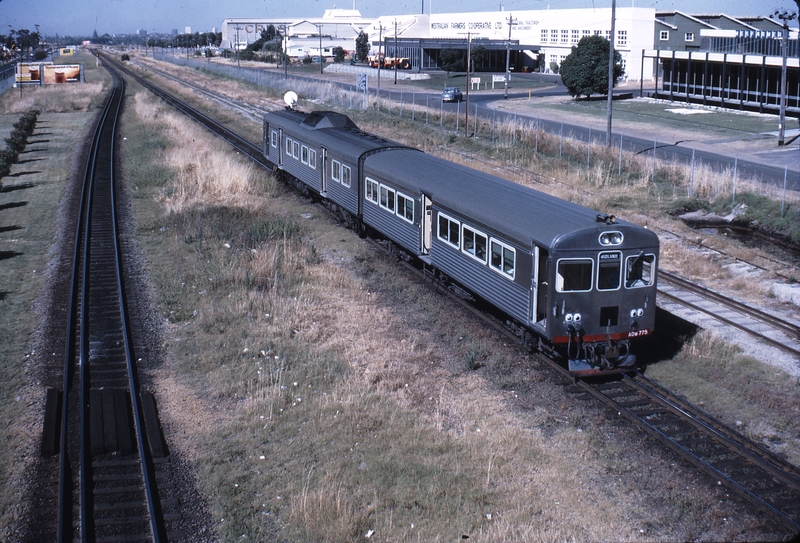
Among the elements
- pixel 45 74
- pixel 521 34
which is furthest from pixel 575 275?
pixel 521 34

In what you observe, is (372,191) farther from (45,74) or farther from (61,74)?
(45,74)

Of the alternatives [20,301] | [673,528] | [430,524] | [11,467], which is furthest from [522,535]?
[20,301]

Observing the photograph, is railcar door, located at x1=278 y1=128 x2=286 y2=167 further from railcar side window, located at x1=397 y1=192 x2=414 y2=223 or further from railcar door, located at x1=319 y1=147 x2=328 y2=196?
railcar side window, located at x1=397 y1=192 x2=414 y2=223

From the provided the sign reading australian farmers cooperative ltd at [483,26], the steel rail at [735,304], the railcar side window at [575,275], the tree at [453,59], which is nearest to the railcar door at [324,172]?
the steel rail at [735,304]

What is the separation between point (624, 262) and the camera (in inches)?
454

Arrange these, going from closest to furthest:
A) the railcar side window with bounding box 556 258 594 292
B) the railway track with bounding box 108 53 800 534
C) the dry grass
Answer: the dry grass < the railway track with bounding box 108 53 800 534 < the railcar side window with bounding box 556 258 594 292

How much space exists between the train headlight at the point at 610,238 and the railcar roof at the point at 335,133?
9.59 meters

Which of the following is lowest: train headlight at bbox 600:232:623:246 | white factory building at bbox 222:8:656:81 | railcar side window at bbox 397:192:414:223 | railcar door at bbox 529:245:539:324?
railcar door at bbox 529:245:539:324

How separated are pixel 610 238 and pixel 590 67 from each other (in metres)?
50.7

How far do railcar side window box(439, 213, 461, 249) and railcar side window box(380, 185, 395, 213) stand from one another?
269cm

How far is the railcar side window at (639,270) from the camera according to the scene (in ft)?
38.1

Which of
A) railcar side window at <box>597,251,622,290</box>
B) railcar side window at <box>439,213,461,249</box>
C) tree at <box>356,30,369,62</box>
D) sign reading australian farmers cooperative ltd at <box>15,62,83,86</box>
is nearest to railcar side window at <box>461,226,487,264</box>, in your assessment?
railcar side window at <box>439,213,461,249</box>

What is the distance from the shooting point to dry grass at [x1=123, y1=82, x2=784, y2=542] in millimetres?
8609

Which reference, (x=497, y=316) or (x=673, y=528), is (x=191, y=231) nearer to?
(x=497, y=316)
